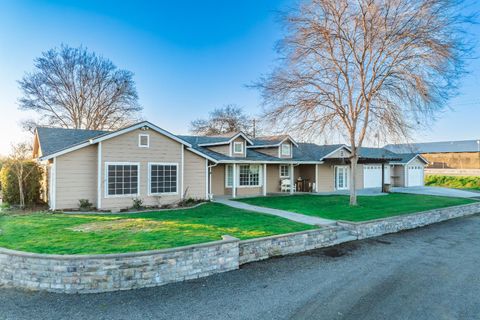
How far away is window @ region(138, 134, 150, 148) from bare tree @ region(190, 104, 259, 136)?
2790 centimetres

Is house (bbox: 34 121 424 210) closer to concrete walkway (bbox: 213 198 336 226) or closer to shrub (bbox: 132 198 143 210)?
shrub (bbox: 132 198 143 210)

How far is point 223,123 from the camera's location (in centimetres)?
4216

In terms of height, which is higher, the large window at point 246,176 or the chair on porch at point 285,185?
the large window at point 246,176

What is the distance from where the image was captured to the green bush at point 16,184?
12992mm

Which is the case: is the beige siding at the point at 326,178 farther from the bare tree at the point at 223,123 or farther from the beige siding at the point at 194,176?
A: the bare tree at the point at 223,123

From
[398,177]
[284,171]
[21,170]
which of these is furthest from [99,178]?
[398,177]

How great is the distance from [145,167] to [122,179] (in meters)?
1.14

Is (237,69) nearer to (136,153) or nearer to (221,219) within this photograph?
(136,153)

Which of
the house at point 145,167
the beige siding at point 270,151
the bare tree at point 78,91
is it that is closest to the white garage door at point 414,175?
the house at point 145,167

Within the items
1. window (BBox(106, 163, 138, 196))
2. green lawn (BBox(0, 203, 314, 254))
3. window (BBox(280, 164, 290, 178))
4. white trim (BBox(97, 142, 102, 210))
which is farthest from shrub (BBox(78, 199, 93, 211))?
window (BBox(280, 164, 290, 178))

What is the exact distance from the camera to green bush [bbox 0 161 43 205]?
512 inches

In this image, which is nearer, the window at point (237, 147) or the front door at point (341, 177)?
the window at point (237, 147)

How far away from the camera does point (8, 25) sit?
15352mm

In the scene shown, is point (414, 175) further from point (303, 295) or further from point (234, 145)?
point (303, 295)
